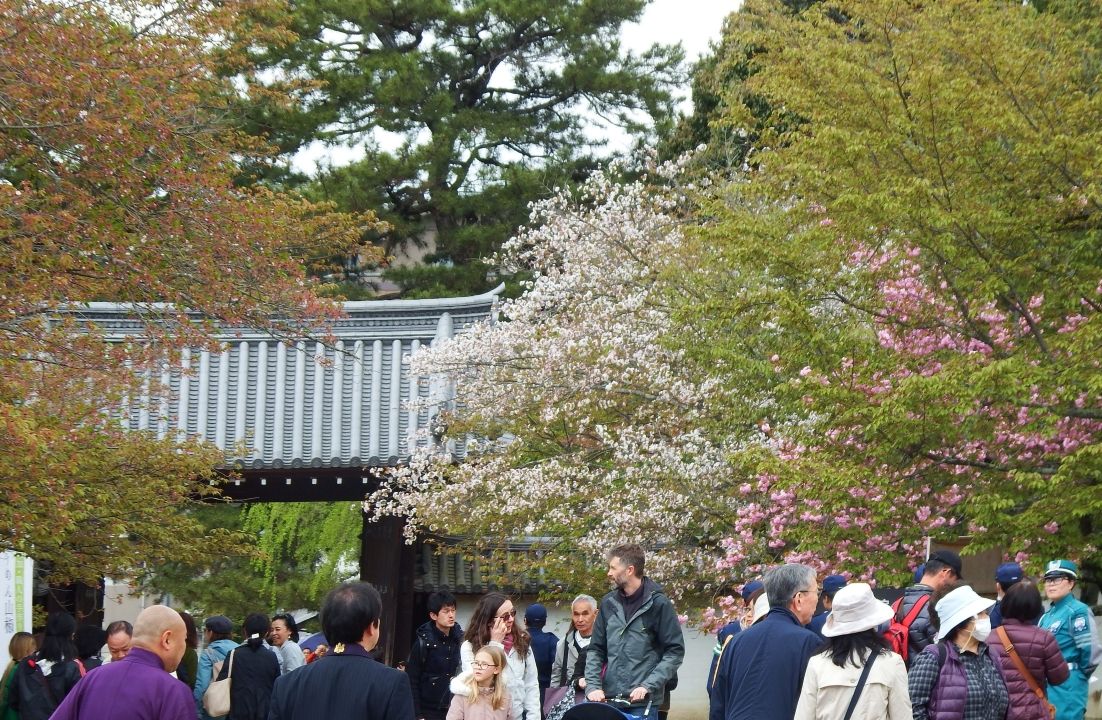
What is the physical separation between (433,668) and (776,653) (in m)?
3.54

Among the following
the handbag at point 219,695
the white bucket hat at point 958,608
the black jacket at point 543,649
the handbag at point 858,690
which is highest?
the white bucket hat at point 958,608

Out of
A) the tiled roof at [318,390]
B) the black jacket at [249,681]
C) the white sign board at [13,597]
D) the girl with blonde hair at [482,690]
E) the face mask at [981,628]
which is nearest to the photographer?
the face mask at [981,628]

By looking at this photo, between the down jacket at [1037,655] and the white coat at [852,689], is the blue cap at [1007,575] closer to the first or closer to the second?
the down jacket at [1037,655]

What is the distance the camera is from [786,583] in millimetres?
5863

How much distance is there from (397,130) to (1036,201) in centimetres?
1793

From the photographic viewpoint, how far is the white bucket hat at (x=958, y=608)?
610 cm

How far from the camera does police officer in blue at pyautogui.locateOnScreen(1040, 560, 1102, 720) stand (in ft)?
26.2

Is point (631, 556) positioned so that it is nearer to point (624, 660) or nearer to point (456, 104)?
point (624, 660)

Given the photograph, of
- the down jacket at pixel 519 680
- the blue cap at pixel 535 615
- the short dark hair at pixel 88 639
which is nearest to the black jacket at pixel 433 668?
the down jacket at pixel 519 680

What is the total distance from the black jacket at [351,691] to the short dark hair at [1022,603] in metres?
3.88

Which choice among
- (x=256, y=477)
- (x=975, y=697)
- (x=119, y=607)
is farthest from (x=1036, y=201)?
(x=119, y=607)

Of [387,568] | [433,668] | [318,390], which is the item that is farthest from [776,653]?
[318,390]

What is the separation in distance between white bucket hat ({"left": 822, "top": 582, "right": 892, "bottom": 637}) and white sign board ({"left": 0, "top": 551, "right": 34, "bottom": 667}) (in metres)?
8.99

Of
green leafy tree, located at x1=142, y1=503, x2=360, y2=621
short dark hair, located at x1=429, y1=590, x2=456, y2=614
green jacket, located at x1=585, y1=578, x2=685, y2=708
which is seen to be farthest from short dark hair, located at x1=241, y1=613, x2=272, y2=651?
green leafy tree, located at x1=142, y1=503, x2=360, y2=621
